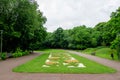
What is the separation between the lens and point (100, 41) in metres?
79.9

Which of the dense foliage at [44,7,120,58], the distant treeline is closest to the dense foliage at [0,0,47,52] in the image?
the dense foliage at [44,7,120,58]

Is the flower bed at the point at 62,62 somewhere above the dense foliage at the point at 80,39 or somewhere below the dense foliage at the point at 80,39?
below

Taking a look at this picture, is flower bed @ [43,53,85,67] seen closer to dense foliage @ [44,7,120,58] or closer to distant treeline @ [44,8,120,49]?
dense foliage @ [44,7,120,58]

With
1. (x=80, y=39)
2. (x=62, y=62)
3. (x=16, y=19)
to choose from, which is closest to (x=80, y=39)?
(x=80, y=39)

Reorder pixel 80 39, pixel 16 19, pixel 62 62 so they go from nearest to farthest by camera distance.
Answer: pixel 62 62 < pixel 16 19 < pixel 80 39

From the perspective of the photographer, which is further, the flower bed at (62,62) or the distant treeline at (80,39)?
the distant treeline at (80,39)

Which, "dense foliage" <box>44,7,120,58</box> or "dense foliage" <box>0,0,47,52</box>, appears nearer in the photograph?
"dense foliage" <box>0,0,47,52</box>

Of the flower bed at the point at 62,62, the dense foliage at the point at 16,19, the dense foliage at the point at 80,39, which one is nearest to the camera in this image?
the flower bed at the point at 62,62

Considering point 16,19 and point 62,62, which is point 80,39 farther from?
point 62,62

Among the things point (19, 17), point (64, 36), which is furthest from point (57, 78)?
point (64, 36)

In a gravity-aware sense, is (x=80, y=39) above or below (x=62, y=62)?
above

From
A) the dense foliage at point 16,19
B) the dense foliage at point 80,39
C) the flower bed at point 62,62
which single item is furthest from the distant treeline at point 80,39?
the flower bed at point 62,62

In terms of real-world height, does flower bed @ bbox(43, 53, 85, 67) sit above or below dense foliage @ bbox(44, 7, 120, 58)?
below

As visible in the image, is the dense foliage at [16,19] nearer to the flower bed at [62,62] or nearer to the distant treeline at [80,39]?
the flower bed at [62,62]
